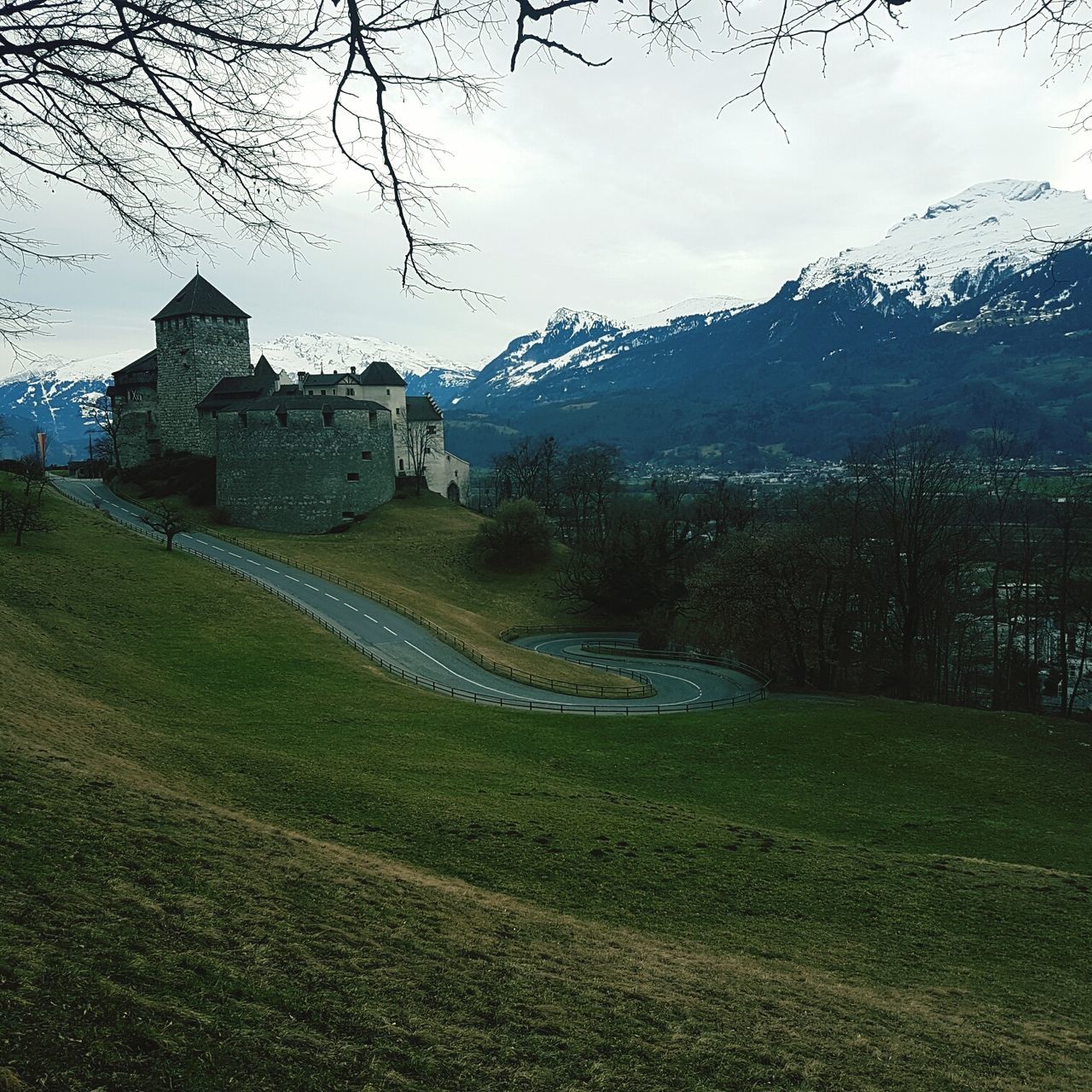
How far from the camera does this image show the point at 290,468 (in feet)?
221

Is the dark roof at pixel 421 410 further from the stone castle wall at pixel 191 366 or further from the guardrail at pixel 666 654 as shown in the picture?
the guardrail at pixel 666 654

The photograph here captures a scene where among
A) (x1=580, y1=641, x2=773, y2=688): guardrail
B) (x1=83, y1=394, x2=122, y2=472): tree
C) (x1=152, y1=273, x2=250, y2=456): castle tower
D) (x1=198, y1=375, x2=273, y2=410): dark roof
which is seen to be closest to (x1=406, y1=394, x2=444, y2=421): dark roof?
(x1=198, y1=375, x2=273, y2=410): dark roof

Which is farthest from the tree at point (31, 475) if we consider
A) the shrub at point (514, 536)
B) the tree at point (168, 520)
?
the shrub at point (514, 536)

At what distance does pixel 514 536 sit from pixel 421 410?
2524 cm

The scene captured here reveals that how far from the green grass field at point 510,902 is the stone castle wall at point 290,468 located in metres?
41.6

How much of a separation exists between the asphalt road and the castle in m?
9.30

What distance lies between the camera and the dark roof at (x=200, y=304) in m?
73.7

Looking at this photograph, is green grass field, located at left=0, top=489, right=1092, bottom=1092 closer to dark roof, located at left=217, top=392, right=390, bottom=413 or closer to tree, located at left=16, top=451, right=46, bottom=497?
tree, located at left=16, top=451, right=46, bottom=497

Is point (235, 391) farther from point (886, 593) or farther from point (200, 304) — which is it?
point (886, 593)

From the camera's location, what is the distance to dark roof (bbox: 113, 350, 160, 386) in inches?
3168

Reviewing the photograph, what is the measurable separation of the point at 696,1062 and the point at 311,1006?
3.41 m

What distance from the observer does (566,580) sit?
2542 inches

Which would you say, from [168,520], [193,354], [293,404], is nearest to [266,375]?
[193,354]

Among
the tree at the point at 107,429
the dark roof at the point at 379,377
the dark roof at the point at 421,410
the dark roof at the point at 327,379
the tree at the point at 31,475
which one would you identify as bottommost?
the tree at the point at 31,475
